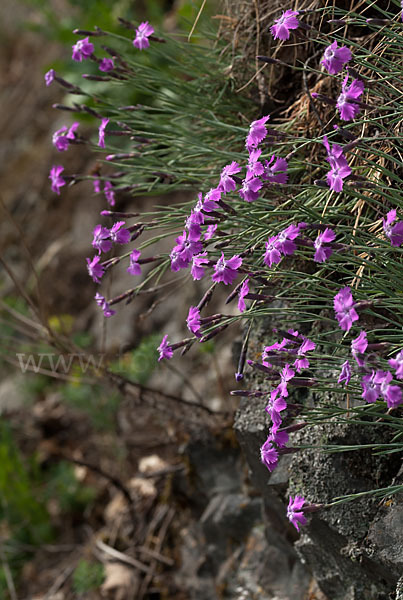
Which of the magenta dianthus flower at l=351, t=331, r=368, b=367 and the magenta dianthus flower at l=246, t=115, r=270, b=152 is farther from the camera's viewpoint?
the magenta dianthus flower at l=246, t=115, r=270, b=152

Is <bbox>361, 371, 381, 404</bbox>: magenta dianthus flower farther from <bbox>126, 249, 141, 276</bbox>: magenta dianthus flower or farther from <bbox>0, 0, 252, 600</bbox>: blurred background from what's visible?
<bbox>0, 0, 252, 600</bbox>: blurred background

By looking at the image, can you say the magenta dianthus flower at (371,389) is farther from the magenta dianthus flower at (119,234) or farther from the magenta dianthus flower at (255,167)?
the magenta dianthus flower at (119,234)

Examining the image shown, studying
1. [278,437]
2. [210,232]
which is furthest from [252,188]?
[278,437]

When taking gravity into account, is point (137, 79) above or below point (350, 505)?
above

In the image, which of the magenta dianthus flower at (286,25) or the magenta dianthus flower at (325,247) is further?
the magenta dianthus flower at (286,25)

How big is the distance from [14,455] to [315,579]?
1.71 m

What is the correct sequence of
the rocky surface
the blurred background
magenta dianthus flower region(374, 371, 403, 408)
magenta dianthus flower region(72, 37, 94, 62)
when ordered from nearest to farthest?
magenta dianthus flower region(374, 371, 403, 408)
the rocky surface
magenta dianthus flower region(72, 37, 94, 62)
the blurred background

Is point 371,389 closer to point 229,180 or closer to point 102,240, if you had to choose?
point 229,180

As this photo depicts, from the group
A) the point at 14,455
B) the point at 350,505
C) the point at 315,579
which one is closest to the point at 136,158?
the point at 350,505

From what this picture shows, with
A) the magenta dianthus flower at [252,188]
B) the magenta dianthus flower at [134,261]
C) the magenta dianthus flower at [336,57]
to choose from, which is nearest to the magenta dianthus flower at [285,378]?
the magenta dianthus flower at [252,188]

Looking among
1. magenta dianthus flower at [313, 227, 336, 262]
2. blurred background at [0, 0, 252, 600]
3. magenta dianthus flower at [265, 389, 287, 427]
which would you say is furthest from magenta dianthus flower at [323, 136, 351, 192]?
blurred background at [0, 0, 252, 600]

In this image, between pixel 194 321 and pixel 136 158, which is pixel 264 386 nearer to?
pixel 194 321

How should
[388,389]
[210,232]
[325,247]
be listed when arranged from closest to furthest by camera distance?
[388,389]
[325,247]
[210,232]

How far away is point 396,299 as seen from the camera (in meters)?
1.27
